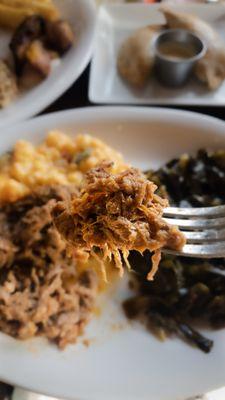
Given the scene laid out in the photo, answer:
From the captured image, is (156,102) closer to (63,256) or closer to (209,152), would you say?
(209,152)

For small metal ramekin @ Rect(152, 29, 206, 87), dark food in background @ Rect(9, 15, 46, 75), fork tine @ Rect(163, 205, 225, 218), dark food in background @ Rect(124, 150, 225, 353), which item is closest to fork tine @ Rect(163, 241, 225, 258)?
fork tine @ Rect(163, 205, 225, 218)

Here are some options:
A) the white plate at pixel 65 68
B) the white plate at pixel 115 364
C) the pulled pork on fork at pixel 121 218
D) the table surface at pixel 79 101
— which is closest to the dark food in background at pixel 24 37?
the white plate at pixel 65 68

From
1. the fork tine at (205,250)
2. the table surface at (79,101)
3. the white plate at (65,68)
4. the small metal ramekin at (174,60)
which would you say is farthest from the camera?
the small metal ramekin at (174,60)

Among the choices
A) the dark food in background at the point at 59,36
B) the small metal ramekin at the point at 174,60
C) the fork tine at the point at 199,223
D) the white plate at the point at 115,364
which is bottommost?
the white plate at the point at 115,364

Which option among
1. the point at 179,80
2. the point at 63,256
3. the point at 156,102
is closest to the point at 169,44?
the point at 179,80

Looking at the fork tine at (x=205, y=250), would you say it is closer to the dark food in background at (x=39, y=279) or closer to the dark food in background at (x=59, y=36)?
the dark food in background at (x=39, y=279)

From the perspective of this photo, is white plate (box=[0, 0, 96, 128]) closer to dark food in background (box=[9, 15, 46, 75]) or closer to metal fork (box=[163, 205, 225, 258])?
dark food in background (box=[9, 15, 46, 75])
